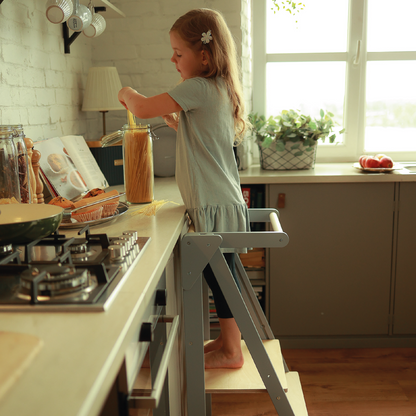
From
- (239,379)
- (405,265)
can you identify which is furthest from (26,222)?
(405,265)

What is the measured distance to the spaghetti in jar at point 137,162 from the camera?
151cm

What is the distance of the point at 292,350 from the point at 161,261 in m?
1.77

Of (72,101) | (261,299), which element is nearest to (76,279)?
(72,101)

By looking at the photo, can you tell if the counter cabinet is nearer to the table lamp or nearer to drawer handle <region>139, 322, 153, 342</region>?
the table lamp

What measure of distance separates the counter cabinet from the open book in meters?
0.92

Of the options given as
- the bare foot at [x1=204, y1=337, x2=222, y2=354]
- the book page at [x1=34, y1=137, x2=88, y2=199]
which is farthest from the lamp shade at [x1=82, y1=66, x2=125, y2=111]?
the bare foot at [x1=204, y1=337, x2=222, y2=354]

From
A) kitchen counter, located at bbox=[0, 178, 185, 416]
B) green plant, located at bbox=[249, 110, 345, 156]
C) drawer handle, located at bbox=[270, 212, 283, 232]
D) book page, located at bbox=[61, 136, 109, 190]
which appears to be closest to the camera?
kitchen counter, located at bbox=[0, 178, 185, 416]

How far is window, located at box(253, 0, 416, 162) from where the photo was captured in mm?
2684

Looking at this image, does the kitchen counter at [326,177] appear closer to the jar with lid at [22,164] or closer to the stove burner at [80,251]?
the jar with lid at [22,164]

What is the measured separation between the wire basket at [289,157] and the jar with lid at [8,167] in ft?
5.09

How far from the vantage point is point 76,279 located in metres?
0.68

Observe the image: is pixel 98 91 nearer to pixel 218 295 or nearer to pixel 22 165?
pixel 22 165

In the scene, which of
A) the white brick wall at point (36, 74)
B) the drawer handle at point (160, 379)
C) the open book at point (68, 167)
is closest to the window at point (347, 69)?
the white brick wall at point (36, 74)

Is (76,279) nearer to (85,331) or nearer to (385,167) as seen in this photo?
(85,331)
